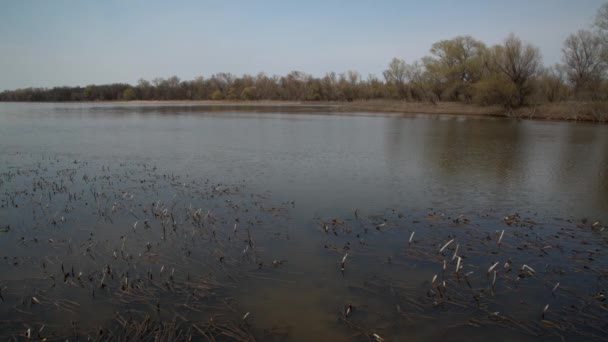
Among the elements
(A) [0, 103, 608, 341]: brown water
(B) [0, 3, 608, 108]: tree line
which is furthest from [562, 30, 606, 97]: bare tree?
(A) [0, 103, 608, 341]: brown water

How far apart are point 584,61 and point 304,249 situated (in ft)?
169

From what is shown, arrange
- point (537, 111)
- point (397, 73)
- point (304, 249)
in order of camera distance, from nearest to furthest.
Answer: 1. point (304, 249)
2. point (537, 111)
3. point (397, 73)

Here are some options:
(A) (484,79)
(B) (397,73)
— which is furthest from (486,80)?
(B) (397,73)

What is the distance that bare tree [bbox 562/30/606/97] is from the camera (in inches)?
1592

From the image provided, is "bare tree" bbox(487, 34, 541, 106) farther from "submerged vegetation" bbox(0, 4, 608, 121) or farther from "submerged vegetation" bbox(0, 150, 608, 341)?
"submerged vegetation" bbox(0, 150, 608, 341)

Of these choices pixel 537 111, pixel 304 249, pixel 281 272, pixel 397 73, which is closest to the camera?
pixel 281 272

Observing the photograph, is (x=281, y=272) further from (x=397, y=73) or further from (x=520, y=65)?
(x=397, y=73)

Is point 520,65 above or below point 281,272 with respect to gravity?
above

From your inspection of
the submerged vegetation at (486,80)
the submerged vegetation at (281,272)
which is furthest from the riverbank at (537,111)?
the submerged vegetation at (281,272)

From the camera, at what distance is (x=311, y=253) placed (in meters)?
6.91

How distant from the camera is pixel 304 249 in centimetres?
708

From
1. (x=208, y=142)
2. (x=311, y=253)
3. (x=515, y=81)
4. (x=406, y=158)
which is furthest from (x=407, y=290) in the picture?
(x=515, y=81)

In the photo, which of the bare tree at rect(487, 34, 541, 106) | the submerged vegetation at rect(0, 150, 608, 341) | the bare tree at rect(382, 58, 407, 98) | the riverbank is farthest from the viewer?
the bare tree at rect(382, 58, 407, 98)

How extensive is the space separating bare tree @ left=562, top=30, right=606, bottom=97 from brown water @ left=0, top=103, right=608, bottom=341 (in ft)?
113
